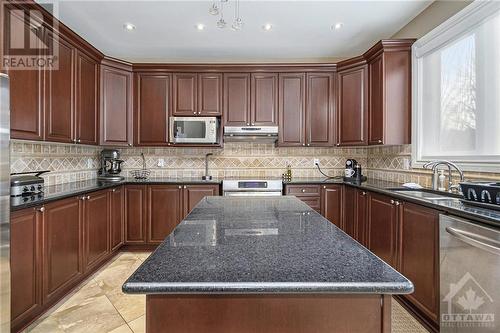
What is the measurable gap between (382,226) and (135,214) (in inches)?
116

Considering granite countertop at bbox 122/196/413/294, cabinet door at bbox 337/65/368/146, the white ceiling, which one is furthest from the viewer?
cabinet door at bbox 337/65/368/146

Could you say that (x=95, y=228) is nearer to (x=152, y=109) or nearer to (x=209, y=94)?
(x=152, y=109)

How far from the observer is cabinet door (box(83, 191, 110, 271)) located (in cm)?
260

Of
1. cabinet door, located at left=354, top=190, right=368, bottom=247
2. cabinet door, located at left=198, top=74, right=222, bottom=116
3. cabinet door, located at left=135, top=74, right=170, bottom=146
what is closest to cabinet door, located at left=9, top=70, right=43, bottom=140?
cabinet door, located at left=135, top=74, right=170, bottom=146

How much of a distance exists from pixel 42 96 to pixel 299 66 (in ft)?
9.82

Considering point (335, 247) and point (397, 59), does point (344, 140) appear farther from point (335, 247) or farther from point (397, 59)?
point (335, 247)

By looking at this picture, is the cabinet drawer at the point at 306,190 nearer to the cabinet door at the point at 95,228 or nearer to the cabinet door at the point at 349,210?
the cabinet door at the point at 349,210

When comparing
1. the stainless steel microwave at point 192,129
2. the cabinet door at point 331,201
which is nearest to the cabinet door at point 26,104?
the stainless steel microwave at point 192,129

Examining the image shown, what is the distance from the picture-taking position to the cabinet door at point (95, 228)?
2.60 meters

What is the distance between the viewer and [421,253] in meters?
1.96

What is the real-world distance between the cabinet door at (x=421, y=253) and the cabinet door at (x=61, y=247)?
9.48ft

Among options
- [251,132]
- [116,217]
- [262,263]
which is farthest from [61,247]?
[251,132]

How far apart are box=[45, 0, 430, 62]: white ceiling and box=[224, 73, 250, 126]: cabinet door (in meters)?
0.46

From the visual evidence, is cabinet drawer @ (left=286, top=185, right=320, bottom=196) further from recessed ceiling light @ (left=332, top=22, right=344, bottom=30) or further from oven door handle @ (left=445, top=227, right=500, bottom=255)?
recessed ceiling light @ (left=332, top=22, right=344, bottom=30)
